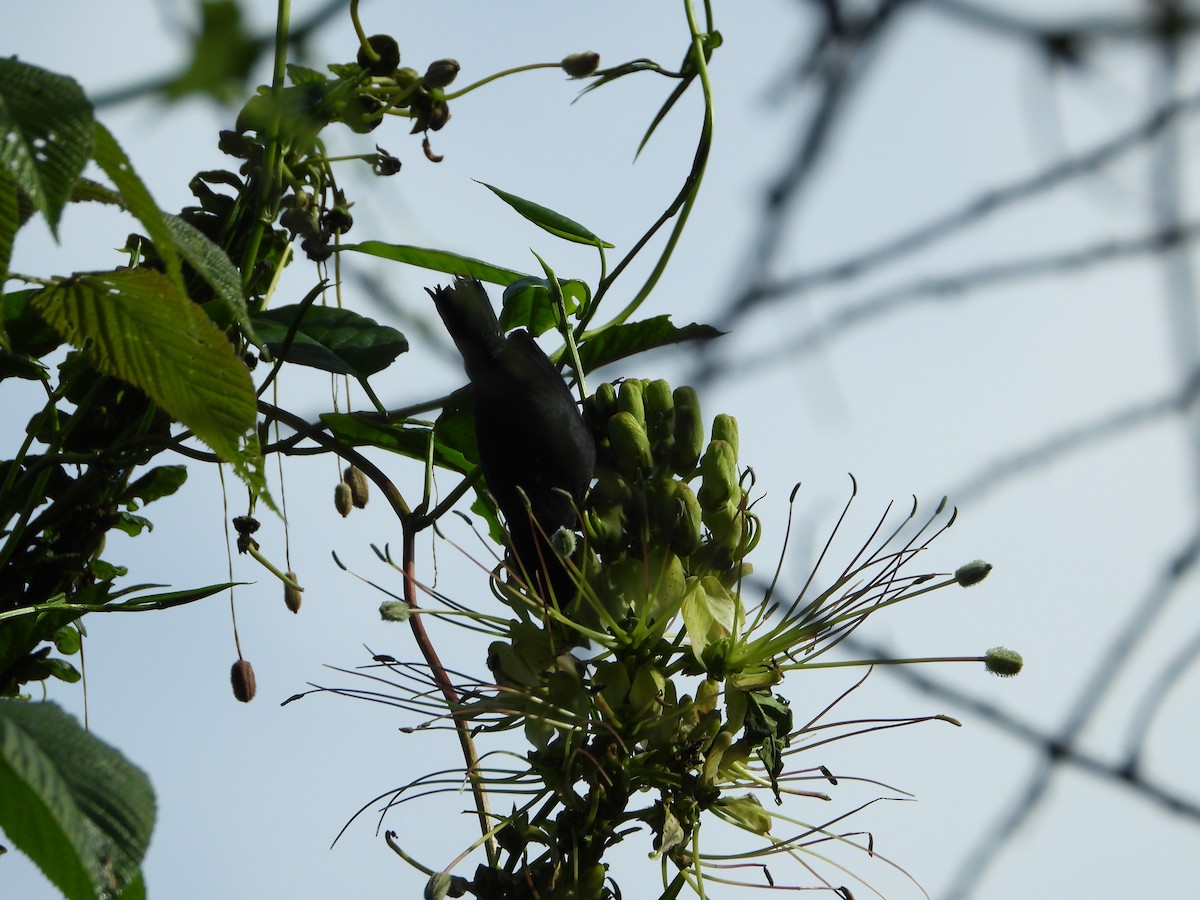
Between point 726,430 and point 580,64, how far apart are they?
0.37 m

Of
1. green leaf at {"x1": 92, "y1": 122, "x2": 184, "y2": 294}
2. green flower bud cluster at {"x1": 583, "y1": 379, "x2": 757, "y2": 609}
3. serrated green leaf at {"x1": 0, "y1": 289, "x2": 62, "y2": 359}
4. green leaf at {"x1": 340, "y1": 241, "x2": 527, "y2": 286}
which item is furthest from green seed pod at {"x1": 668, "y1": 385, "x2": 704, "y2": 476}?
serrated green leaf at {"x1": 0, "y1": 289, "x2": 62, "y2": 359}

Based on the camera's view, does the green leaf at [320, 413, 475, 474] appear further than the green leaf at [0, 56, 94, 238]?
Yes

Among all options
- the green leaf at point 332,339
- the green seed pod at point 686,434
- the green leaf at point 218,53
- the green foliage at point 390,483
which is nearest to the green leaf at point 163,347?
the green foliage at point 390,483

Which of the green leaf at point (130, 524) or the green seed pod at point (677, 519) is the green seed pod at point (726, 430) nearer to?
the green seed pod at point (677, 519)

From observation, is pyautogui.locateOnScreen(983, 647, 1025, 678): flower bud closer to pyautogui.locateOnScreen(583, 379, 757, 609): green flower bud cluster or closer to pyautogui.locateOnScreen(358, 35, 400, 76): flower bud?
pyautogui.locateOnScreen(583, 379, 757, 609): green flower bud cluster

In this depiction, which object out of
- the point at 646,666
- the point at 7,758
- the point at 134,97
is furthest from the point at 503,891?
the point at 134,97

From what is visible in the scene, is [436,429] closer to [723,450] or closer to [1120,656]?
[723,450]

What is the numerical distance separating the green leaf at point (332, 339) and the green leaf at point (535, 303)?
0.12m

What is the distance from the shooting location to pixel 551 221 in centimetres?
126

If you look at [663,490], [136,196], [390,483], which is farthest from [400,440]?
[136,196]

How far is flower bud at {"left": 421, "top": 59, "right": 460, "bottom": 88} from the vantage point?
4.09ft

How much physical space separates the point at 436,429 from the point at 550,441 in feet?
0.81

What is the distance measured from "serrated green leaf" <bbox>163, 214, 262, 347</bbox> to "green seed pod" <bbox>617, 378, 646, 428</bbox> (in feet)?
1.34

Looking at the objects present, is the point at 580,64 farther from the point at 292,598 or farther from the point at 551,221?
the point at 292,598
